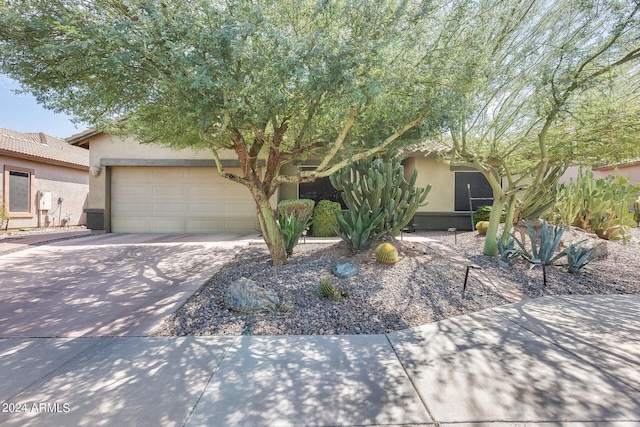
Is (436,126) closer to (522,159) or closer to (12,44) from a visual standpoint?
(522,159)

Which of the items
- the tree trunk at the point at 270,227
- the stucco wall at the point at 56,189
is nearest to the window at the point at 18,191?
the stucco wall at the point at 56,189

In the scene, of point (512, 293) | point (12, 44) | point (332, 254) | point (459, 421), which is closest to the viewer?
point (459, 421)

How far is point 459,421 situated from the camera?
2.28 m

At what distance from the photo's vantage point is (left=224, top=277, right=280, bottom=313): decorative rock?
4418mm

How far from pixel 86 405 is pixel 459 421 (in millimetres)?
2829

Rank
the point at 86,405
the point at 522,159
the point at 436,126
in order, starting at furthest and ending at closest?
1. the point at 522,159
2. the point at 436,126
3. the point at 86,405

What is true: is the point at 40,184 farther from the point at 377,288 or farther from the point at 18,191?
the point at 377,288

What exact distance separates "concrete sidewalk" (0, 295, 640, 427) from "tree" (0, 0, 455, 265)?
9.88ft

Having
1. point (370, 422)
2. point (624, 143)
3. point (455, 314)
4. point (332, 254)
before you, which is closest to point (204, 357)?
point (370, 422)

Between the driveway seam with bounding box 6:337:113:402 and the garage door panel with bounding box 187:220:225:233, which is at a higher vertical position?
the garage door panel with bounding box 187:220:225:233

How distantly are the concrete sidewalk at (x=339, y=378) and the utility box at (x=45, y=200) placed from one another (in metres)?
13.7

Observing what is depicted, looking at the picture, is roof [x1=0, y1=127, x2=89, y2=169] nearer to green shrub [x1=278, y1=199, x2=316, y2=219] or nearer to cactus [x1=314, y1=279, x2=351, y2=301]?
green shrub [x1=278, y1=199, x2=316, y2=219]

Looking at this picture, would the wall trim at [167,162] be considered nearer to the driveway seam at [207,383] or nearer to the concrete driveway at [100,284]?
the concrete driveway at [100,284]

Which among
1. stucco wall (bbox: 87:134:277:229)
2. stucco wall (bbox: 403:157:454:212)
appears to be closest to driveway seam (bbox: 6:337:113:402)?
stucco wall (bbox: 87:134:277:229)
